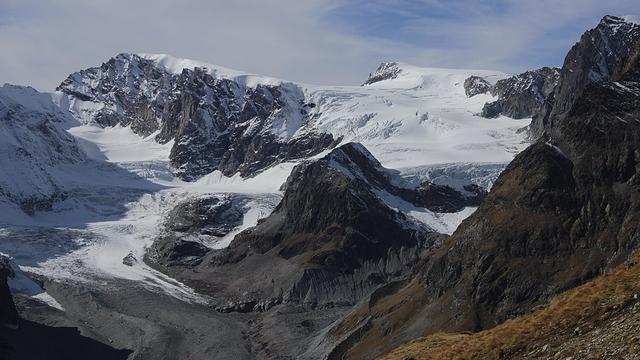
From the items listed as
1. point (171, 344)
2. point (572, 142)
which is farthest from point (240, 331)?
point (572, 142)

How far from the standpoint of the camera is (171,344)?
18012 centimetres

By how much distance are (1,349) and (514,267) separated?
69.3 metres

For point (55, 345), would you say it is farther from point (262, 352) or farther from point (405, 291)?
point (405, 291)

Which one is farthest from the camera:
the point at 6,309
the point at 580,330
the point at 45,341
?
the point at 45,341

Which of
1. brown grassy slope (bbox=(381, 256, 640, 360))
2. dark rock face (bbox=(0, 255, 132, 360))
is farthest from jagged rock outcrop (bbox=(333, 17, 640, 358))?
brown grassy slope (bbox=(381, 256, 640, 360))

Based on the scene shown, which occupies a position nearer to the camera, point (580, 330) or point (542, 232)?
point (580, 330)

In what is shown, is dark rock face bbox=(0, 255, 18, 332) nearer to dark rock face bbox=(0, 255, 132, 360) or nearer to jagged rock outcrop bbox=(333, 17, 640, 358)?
dark rock face bbox=(0, 255, 132, 360)

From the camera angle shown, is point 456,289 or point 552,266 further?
point 456,289

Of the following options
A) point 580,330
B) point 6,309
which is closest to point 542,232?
point 6,309

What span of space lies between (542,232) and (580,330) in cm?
9768

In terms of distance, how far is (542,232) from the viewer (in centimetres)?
13725

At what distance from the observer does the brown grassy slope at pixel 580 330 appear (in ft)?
126

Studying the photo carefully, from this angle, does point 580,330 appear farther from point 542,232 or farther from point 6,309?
point 6,309

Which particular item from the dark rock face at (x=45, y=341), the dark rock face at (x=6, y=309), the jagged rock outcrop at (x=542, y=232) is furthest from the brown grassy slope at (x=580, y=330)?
the dark rock face at (x=6, y=309)
